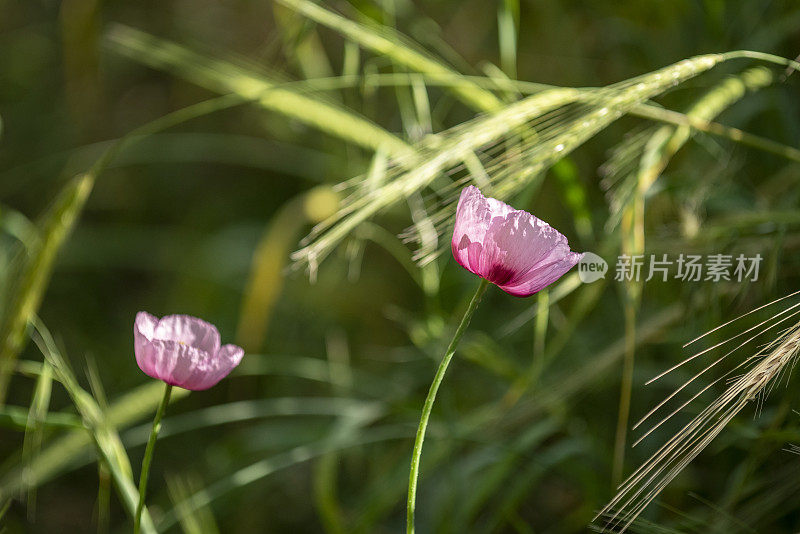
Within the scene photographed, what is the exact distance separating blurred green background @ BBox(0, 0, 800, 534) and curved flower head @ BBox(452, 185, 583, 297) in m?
0.08

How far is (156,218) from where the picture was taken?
1354 mm

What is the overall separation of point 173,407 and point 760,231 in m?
0.81

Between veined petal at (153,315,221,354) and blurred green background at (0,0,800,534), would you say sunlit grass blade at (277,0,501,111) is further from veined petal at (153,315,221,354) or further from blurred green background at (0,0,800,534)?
veined petal at (153,315,221,354)

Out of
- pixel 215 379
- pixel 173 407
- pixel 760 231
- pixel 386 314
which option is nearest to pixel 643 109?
pixel 760 231

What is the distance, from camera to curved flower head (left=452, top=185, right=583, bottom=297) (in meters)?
0.32

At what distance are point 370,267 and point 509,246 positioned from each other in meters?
0.85

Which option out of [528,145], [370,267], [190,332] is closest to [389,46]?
[528,145]

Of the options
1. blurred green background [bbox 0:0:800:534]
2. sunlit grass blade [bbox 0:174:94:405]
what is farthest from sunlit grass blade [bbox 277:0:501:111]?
sunlit grass blade [bbox 0:174:94:405]

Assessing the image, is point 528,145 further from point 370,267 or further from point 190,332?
point 370,267

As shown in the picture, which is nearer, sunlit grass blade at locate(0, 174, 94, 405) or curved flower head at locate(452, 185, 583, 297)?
curved flower head at locate(452, 185, 583, 297)

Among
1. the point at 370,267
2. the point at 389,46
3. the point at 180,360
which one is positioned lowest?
the point at 370,267

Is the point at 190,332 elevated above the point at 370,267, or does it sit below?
above

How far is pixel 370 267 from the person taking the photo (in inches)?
46.1

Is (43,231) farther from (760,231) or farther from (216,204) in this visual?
(216,204)
